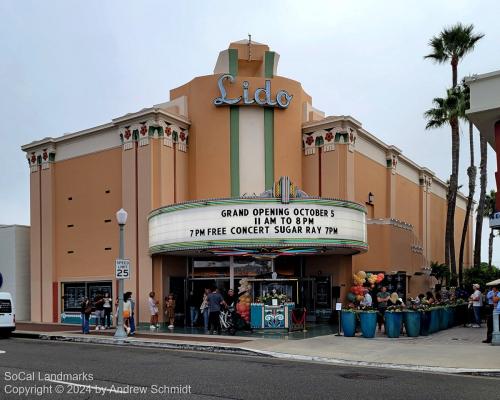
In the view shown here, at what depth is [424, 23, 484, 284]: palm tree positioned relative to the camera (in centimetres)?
3572

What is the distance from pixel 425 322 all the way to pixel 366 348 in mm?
4464

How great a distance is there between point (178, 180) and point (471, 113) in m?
14.2

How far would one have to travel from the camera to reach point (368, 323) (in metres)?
20.7

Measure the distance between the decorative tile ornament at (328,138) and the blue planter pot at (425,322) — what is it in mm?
9965

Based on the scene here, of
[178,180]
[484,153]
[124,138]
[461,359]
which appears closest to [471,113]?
[461,359]

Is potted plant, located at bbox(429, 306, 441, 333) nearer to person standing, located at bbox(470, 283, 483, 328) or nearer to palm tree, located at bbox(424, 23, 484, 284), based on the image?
person standing, located at bbox(470, 283, 483, 328)

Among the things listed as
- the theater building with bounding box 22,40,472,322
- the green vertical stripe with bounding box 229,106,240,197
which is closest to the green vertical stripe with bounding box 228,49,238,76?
the theater building with bounding box 22,40,472,322

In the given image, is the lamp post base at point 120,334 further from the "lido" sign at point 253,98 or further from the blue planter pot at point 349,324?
the "lido" sign at point 253,98

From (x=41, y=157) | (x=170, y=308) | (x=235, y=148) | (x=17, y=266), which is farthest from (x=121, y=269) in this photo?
(x=17, y=266)

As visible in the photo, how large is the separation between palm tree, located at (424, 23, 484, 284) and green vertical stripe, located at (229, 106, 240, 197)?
527 inches

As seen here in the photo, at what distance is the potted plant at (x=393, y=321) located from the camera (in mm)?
20781

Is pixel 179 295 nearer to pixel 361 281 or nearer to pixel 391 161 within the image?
pixel 361 281

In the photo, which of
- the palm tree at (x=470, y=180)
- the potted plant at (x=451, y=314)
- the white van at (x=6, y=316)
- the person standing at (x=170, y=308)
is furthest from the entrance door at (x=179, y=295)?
the palm tree at (x=470, y=180)

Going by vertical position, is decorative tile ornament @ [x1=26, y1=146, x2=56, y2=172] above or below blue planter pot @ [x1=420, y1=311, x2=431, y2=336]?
above
